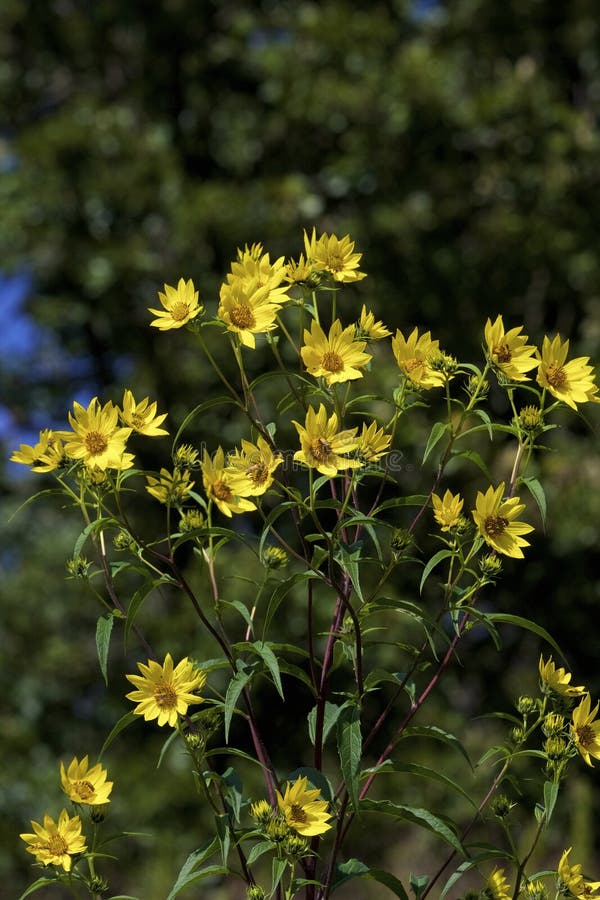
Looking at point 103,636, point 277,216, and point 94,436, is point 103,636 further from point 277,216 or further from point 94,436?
Answer: point 277,216

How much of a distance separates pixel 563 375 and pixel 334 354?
299 mm

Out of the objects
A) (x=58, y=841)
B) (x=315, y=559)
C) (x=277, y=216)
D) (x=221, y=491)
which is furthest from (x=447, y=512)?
(x=277, y=216)

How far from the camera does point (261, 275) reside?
128 centimetres

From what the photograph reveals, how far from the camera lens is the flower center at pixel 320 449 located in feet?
3.83

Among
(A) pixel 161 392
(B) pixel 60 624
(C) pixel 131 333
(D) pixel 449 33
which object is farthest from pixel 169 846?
(D) pixel 449 33

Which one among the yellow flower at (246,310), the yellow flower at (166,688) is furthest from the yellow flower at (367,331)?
the yellow flower at (166,688)

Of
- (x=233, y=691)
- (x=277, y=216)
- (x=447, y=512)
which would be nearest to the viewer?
(x=233, y=691)

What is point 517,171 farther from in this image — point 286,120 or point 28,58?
point 28,58

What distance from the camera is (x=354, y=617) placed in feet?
3.95

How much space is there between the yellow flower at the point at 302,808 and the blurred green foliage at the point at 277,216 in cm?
310

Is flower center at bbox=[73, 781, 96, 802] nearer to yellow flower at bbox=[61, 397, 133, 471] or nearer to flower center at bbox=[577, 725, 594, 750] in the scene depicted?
yellow flower at bbox=[61, 397, 133, 471]

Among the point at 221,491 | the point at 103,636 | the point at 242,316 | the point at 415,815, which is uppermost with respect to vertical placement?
the point at 242,316

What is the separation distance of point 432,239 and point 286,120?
0.91 m

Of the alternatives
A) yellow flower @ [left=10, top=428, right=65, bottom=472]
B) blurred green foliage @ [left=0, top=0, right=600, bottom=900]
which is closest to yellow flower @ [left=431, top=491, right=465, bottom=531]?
yellow flower @ [left=10, top=428, right=65, bottom=472]
